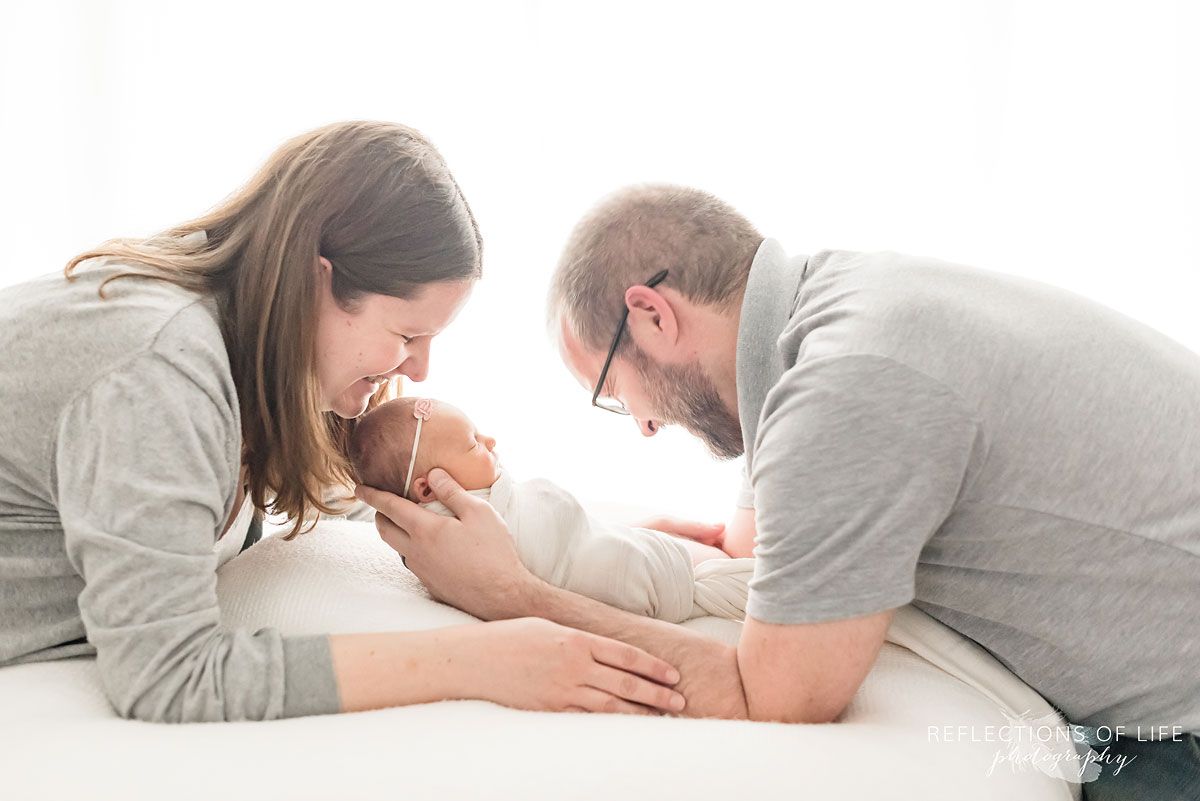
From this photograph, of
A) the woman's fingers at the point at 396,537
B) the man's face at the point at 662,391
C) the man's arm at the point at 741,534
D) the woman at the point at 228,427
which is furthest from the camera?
the man's arm at the point at 741,534

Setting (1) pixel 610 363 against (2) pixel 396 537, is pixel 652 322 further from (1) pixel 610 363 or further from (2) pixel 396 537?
(2) pixel 396 537

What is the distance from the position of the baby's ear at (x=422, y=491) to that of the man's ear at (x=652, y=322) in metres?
0.44

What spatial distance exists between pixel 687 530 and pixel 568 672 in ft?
2.36

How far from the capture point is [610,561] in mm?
1583

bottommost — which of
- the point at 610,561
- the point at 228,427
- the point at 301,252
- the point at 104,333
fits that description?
the point at 610,561

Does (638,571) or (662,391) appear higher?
(662,391)

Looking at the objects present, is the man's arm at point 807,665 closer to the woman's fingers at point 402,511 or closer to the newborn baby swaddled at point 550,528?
the newborn baby swaddled at point 550,528

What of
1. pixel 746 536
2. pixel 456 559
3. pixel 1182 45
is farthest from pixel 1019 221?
pixel 456 559

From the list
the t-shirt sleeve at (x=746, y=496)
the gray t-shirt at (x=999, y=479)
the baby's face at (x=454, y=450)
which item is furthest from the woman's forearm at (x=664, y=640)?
the t-shirt sleeve at (x=746, y=496)

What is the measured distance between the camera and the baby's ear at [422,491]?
1663mm

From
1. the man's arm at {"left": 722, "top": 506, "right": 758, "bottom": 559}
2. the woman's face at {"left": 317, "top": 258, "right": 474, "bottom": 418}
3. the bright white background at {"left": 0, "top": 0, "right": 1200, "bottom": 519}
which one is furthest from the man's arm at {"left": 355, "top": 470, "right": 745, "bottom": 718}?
the bright white background at {"left": 0, "top": 0, "right": 1200, "bottom": 519}

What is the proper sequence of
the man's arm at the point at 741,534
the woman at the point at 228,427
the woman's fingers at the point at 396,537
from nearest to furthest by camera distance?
the woman at the point at 228,427 → the woman's fingers at the point at 396,537 → the man's arm at the point at 741,534

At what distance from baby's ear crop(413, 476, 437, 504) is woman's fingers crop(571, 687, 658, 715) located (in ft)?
1.62

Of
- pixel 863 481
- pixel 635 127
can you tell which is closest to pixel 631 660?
pixel 863 481
